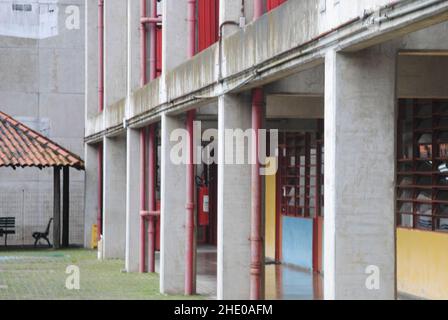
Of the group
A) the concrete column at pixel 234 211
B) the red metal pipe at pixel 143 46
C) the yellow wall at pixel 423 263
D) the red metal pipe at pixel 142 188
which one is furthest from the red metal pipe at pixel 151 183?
the concrete column at pixel 234 211

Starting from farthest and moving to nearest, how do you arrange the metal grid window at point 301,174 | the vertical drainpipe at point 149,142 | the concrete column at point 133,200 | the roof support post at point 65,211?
the roof support post at point 65,211
the metal grid window at point 301,174
the concrete column at point 133,200
the vertical drainpipe at point 149,142

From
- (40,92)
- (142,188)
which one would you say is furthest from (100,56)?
(142,188)

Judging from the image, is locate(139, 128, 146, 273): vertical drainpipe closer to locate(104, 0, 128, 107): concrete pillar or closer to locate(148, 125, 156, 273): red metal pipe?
locate(148, 125, 156, 273): red metal pipe

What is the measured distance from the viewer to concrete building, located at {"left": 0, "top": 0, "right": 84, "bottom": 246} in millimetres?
32594

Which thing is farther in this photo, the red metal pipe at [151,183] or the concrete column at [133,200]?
the concrete column at [133,200]

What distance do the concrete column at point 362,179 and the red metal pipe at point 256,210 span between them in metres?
4.48

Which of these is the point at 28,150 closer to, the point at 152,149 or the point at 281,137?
the point at 281,137

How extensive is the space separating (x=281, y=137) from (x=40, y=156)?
25.6 ft

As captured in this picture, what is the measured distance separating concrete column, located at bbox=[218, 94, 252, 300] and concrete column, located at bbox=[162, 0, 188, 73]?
158 inches

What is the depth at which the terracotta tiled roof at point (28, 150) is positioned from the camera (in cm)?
2981

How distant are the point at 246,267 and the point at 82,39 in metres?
20.4

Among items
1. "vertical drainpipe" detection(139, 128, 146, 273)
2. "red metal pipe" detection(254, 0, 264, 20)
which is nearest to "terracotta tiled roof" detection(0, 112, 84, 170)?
"vertical drainpipe" detection(139, 128, 146, 273)
